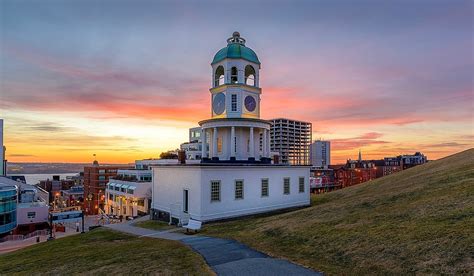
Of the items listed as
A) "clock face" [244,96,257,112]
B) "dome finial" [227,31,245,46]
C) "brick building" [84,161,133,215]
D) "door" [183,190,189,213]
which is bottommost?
"brick building" [84,161,133,215]

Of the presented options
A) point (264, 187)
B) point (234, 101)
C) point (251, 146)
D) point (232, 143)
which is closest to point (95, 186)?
point (232, 143)

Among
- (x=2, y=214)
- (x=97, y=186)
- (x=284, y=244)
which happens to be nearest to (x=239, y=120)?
(x=284, y=244)

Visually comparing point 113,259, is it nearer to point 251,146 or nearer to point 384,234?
point 384,234

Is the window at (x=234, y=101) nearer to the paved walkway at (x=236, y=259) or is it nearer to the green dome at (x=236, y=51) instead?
the green dome at (x=236, y=51)

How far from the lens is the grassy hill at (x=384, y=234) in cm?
1107

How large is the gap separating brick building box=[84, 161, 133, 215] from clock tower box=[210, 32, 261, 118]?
83.2 m

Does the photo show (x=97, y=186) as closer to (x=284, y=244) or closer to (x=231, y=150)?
(x=231, y=150)

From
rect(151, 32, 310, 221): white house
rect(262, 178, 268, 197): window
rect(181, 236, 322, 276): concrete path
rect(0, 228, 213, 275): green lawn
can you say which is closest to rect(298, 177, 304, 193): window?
rect(151, 32, 310, 221): white house

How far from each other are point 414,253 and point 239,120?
75.1 feet

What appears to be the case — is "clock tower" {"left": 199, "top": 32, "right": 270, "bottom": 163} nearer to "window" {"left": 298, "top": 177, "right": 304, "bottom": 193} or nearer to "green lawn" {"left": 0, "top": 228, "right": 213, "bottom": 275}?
"window" {"left": 298, "top": 177, "right": 304, "bottom": 193}

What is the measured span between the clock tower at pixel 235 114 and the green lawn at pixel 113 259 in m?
14.6

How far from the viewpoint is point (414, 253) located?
11.5 m

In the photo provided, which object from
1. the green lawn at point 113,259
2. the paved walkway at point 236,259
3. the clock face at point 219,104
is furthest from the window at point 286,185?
the green lawn at point 113,259

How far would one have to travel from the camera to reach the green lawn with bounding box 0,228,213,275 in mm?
13422
